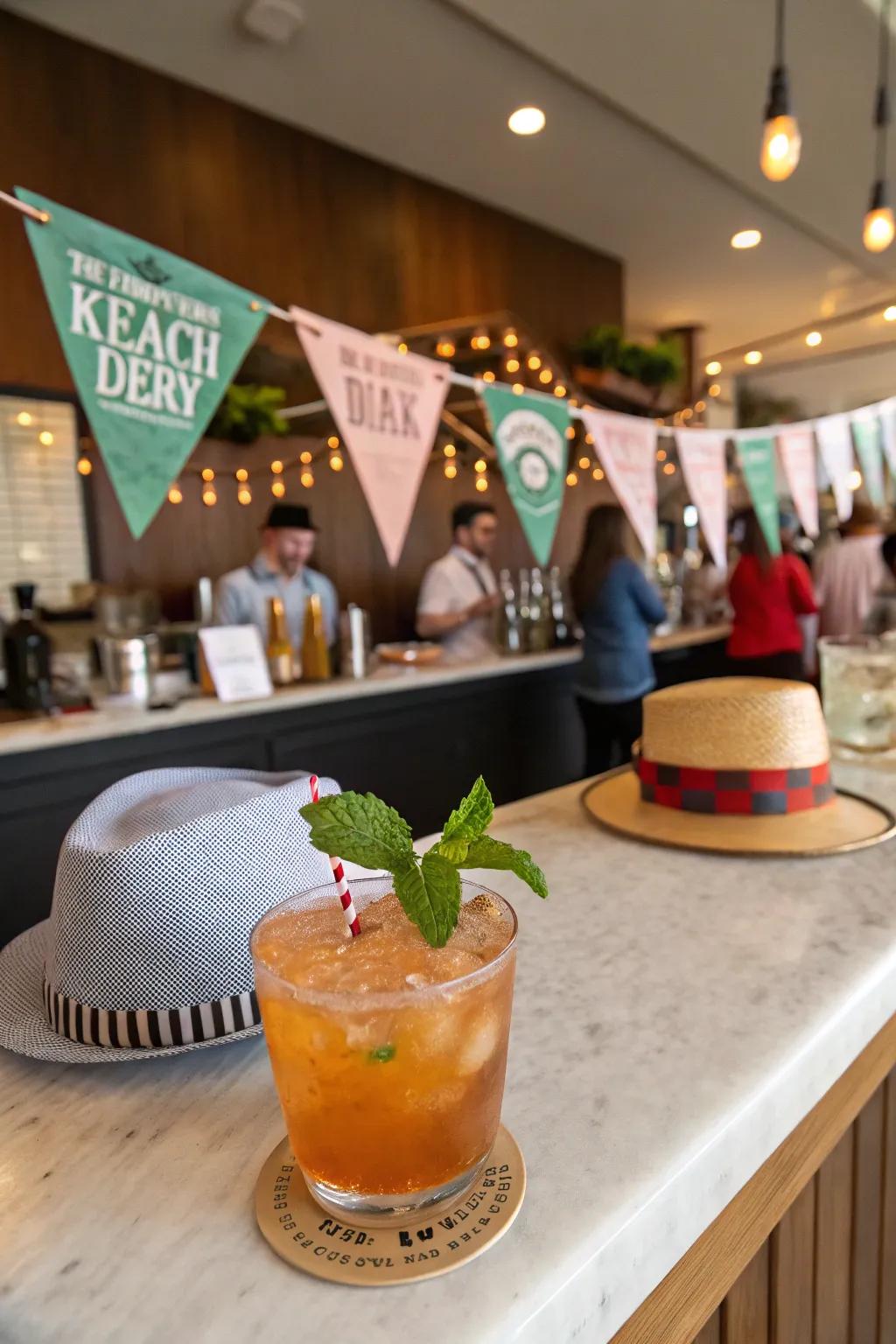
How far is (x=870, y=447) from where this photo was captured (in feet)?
15.9

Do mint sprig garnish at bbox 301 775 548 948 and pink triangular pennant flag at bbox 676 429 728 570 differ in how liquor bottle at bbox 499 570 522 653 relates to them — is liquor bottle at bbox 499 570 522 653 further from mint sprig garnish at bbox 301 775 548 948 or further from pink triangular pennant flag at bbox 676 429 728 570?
mint sprig garnish at bbox 301 775 548 948

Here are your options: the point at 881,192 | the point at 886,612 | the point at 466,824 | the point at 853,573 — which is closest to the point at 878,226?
the point at 881,192

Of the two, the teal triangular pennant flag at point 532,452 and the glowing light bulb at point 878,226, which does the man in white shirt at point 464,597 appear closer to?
the teal triangular pennant flag at point 532,452

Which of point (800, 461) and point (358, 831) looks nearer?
point (358, 831)

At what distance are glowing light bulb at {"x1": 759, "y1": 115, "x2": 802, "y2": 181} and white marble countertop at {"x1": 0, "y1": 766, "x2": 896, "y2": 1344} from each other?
7.66 feet

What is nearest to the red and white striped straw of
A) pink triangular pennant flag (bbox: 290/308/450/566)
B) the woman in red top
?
pink triangular pennant flag (bbox: 290/308/450/566)

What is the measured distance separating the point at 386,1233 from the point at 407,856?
0.69 feet

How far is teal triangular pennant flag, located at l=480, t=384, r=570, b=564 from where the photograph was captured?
2.94 meters

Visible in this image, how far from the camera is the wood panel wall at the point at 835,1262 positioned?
0.74 m

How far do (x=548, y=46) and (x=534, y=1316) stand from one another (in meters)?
4.26

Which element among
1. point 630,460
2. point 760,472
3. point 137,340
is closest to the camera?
point 137,340

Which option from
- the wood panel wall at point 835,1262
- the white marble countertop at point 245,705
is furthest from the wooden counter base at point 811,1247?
the white marble countertop at point 245,705

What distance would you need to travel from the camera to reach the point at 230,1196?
0.53 meters

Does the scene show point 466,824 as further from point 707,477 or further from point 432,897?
point 707,477
